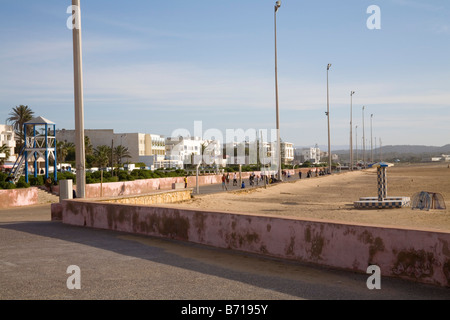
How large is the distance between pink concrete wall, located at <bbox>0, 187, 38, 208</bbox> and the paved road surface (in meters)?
15.7

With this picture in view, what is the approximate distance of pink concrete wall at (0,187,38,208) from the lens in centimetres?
2495

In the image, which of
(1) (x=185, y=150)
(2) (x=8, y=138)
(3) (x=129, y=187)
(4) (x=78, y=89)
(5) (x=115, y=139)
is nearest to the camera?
(4) (x=78, y=89)

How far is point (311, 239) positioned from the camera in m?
8.24

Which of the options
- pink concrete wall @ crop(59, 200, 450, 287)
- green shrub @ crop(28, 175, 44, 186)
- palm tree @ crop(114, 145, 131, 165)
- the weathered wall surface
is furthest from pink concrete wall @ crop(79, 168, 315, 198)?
palm tree @ crop(114, 145, 131, 165)

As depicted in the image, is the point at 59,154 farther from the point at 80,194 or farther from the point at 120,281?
the point at 120,281

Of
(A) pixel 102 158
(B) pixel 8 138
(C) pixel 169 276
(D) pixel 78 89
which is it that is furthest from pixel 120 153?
(C) pixel 169 276

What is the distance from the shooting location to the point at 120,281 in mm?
7039

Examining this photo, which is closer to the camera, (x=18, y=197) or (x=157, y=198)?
(x=157, y=198)

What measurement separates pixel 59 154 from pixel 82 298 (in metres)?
95.0

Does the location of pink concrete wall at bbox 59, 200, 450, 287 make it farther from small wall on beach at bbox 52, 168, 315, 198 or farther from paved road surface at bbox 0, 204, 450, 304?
small wall on beach at bbox 52, 168, 315, 198

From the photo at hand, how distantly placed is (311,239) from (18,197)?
2225cm

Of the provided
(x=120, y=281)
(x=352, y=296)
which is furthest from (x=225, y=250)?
(x=352, y=296)

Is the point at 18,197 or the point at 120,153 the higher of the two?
the point at 120,153

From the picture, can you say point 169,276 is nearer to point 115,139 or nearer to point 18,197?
point 18,197
